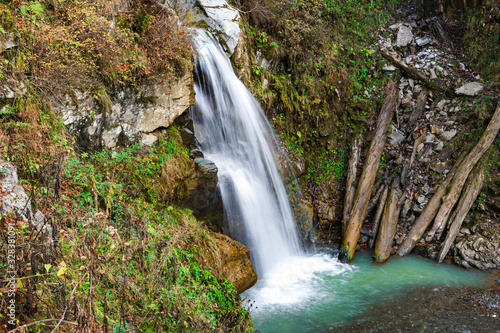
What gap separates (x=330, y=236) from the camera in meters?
7.98

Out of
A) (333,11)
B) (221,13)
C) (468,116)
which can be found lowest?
(468,116)

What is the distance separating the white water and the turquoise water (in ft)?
0.13

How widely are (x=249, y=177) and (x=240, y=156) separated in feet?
1.68

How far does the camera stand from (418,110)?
8.84m

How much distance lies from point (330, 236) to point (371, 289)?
213 cm

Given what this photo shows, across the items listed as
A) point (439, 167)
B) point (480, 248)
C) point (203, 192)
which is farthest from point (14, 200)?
point (439, 167)

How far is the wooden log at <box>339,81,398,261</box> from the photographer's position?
284 inches

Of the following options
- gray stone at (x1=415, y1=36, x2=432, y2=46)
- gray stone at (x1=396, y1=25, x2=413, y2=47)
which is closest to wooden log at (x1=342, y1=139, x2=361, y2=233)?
gray stone at (x1=396, y1=25, x2=413, y2=47)

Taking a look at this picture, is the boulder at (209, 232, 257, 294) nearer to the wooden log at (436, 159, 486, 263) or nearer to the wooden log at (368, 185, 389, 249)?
the wooden log at (368, 185, 389, 249)

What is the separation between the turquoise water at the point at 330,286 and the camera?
512 cm

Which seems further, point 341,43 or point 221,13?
point 341,43

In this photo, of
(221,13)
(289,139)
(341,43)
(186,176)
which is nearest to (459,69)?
(341,43)

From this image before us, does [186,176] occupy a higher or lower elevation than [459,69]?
lower

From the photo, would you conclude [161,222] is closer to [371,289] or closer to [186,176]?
[186,176]
